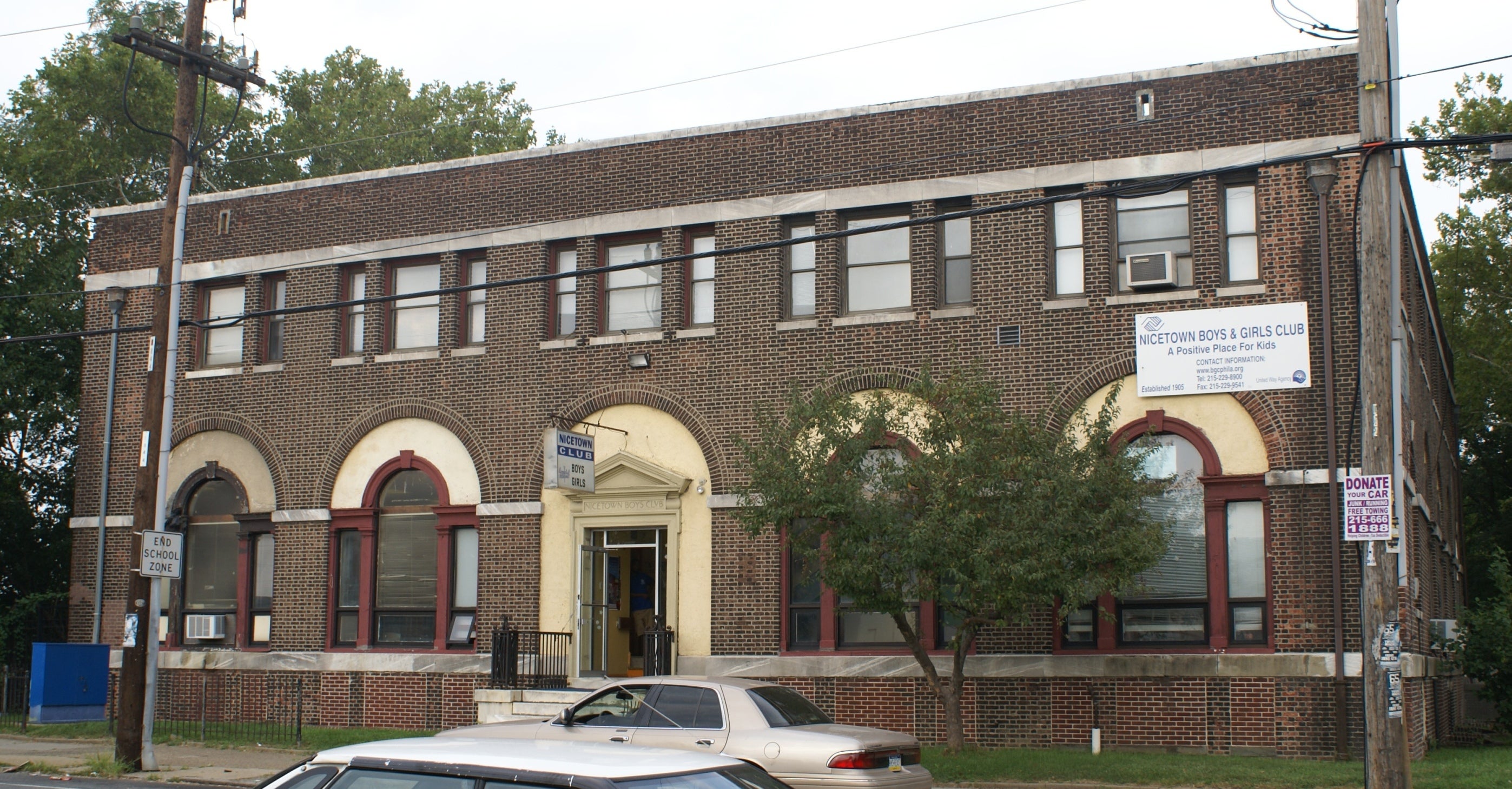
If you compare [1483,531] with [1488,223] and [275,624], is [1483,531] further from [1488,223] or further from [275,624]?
[275,624]

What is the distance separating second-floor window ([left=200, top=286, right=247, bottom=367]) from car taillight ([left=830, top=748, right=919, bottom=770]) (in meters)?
18.2

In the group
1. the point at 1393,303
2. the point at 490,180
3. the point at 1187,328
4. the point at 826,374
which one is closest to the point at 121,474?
the point at 490,180

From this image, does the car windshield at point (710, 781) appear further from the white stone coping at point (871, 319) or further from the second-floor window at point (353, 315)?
the second-floor window at point (353, 315)

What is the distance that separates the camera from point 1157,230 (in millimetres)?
20984

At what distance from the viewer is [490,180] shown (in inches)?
990

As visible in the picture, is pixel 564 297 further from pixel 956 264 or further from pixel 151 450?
pixel 151 450

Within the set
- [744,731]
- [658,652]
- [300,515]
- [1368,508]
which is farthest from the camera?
[300,515]

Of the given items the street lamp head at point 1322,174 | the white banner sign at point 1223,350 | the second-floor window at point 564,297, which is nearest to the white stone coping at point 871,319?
the white banner sign at point 1223,350

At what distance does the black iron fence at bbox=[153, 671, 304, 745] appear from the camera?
24.2 m

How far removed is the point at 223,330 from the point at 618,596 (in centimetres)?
964

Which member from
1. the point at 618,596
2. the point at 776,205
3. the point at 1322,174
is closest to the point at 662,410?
the point at 618,596

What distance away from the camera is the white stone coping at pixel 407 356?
25328mm

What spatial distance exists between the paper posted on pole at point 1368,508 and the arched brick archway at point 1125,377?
6.05m

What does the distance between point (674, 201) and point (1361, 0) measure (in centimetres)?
1205
